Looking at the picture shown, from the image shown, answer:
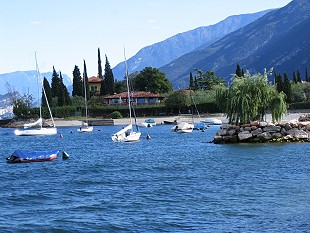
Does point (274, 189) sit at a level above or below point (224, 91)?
below

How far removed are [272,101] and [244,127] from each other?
5804 millimetres

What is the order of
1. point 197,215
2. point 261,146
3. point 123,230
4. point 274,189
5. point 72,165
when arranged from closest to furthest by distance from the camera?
point 123,230
point 197,215
point 274,189
point 72,165
point 261,146

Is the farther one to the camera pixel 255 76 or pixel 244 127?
pixel 255 76

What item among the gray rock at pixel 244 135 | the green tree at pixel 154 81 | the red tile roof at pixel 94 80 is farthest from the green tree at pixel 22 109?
the gray rock at pixel 244 135

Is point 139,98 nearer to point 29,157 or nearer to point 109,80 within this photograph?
point 109,80

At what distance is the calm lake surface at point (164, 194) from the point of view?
76.9 ft

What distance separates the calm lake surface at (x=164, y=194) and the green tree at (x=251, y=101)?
10.3 meters

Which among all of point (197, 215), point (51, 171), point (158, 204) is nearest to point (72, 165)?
point (51, 171)

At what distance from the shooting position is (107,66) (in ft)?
558

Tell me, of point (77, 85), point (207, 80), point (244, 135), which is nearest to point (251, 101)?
point (244, 135)

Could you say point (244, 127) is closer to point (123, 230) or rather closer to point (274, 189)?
point (274, 189)

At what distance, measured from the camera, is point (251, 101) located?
61.9m

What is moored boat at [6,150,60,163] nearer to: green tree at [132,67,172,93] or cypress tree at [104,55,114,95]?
green tree at [132,67,172,93]

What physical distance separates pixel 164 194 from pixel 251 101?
33.3 m
